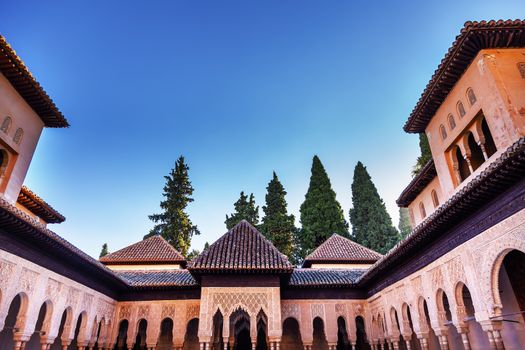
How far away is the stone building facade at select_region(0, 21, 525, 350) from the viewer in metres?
7.35

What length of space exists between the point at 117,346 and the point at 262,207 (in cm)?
1665

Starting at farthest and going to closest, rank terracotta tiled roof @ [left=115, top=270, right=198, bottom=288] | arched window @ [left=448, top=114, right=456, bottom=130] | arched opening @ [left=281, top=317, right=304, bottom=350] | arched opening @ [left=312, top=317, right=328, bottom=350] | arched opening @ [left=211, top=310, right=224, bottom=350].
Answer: arched opening @ [left=281, top=317, right=304, bottom=350], arched opening @ [left=312, top=317, right=328, bottom=350], arched opening @ [left=211, top=310, right=224, bottom=350], terracotta tiled roof @ [left=115, top=270, right=198, bottom=288], arched window @ [left=448, top=114, right=456, bottom=130]

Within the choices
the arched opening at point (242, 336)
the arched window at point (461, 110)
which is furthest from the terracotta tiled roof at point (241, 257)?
the arched window at point (461, 110)

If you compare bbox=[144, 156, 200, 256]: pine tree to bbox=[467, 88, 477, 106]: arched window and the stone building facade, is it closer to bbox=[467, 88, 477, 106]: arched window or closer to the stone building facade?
the stone building facade

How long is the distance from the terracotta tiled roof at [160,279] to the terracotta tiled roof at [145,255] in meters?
2.13

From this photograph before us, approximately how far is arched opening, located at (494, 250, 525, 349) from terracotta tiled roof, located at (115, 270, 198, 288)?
9964 millimetres

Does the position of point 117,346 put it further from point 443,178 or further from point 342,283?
point 443,178

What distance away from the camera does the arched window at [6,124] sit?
10.6 meters

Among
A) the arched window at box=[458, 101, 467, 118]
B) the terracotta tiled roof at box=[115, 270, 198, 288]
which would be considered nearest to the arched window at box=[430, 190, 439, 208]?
the arched window at box=[458, 101, 467, 118]

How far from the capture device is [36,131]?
12.5m

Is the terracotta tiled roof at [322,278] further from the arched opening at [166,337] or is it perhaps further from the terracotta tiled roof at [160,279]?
the arched opening at [166,337]

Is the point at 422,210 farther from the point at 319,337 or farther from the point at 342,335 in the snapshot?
the point at 319,337

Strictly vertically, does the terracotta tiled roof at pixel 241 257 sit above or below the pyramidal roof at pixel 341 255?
below

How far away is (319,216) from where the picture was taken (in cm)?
2655
